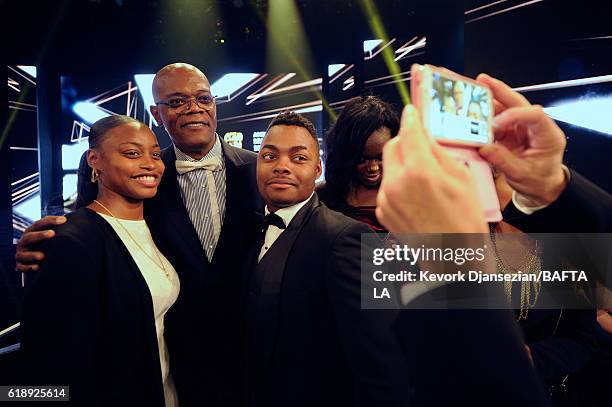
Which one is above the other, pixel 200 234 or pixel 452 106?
pixel 452 106

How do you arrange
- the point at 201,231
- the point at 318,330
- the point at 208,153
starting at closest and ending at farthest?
the point at 318,330
the point at 201,231
the point at 208,153

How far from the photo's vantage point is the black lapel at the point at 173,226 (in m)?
2.13

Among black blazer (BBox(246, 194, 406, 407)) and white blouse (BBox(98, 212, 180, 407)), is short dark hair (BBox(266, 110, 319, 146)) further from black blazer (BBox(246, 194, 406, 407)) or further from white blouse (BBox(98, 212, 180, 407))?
white blouse (BBox(98, 212, 180, 407))

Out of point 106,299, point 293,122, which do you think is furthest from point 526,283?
point 106,299

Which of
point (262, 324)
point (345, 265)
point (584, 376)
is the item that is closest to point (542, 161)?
point (345, 265)

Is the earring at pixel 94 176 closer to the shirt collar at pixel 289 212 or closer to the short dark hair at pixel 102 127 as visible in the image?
the short dark hair at pixel 102 127

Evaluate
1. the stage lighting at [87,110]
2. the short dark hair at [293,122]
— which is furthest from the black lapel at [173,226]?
the stage lighting at [87,110]

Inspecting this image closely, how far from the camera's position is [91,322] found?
1.68m

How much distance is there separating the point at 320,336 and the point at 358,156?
0.91 meters

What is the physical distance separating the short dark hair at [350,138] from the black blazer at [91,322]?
3.31 ft

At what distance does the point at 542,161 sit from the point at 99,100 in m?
6.12

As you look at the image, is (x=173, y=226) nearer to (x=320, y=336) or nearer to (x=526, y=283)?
(x=320, y=336)

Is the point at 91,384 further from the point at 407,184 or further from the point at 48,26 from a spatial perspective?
the point at 48,26

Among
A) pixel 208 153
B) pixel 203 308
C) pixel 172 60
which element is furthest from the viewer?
pixel 172 60
